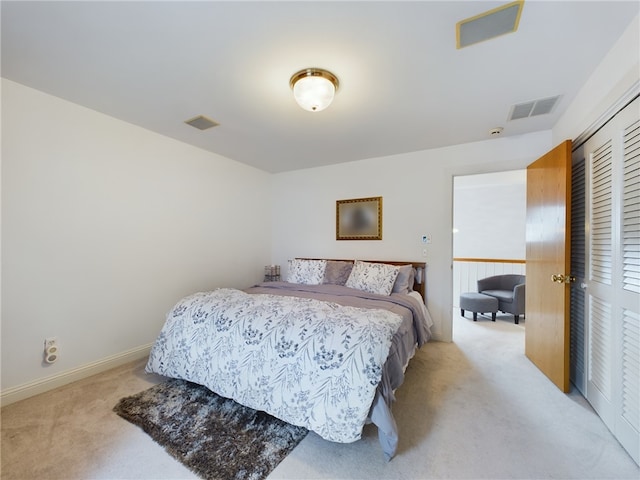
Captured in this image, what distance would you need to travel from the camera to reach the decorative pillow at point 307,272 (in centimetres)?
344

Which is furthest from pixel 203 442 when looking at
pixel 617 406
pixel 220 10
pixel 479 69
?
pixel 479 69

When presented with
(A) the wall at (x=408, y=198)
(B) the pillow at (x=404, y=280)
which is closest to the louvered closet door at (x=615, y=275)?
(A) the wall at (x=408, y=198)

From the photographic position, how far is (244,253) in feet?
13.1

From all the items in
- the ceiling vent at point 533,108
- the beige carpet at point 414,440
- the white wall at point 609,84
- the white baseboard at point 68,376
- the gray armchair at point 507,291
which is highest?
the ceiling vent at point 533,108

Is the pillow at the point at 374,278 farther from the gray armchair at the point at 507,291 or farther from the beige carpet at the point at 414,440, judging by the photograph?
the gray armchair at the point at 507,291

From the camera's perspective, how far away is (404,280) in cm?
306

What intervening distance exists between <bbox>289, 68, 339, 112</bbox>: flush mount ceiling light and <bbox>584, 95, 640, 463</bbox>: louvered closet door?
1765 millimetres

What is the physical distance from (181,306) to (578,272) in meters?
3.34

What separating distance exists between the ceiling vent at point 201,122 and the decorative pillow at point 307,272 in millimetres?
1925

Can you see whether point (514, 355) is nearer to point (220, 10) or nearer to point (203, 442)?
point (203, 442)

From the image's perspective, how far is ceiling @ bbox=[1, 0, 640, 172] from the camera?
4.50 ft

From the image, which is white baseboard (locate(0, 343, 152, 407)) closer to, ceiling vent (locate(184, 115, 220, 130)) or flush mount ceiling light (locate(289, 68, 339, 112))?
ceiling vent (locate(184, 115, 220, 130))

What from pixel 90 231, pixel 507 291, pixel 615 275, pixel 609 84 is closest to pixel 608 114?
pixel 609 84

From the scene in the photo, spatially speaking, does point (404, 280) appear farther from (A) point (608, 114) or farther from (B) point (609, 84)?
(B) point (609, 84)
